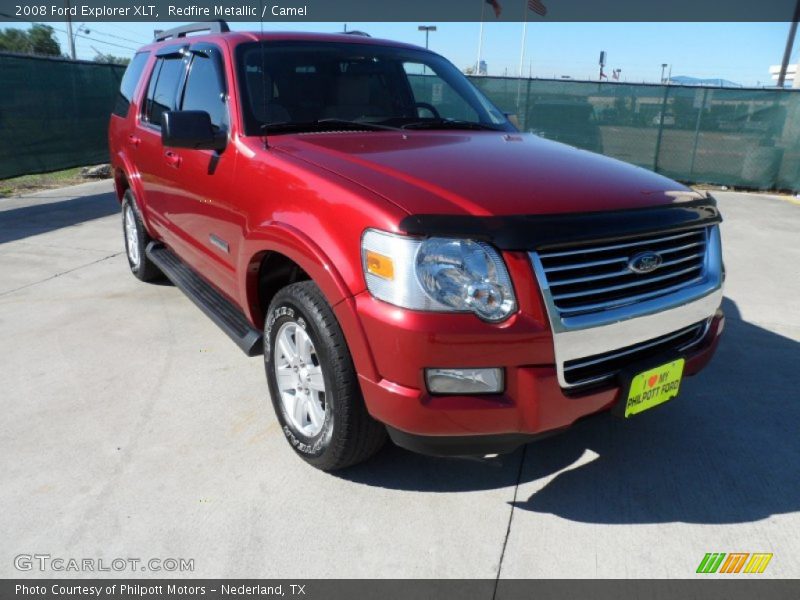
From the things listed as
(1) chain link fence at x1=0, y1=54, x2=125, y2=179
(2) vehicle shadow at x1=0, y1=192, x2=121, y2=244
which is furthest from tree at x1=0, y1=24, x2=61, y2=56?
(2) vehicle shadow at x1=0, y1=192, x2=121, y2=244

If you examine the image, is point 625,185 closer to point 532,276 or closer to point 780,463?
point 532,276

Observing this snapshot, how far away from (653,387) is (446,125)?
6.22 ft

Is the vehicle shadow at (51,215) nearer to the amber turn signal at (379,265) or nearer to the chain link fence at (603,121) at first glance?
the chain link fence at (603,121)

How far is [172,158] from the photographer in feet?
12.8

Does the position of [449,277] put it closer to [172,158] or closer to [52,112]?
[172,158]

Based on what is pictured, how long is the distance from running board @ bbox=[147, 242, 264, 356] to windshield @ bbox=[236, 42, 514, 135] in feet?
3.28

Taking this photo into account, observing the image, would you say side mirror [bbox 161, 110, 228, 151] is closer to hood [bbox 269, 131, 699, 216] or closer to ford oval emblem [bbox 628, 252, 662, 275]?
hood [bbox 269, 131, 699, 216]

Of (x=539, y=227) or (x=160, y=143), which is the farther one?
(x=160, y=143)

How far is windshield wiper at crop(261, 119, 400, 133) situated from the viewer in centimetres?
315

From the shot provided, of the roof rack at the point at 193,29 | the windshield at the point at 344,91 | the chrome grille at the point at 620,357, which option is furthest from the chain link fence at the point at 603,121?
the chrome grille at the point at 620,357

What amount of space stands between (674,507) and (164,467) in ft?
7.16

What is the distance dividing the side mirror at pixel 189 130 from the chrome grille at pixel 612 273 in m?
1.84

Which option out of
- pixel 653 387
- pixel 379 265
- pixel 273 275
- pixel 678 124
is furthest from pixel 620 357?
pixel 678 124

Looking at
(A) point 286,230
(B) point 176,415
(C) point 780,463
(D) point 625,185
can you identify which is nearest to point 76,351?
(B) point 176,415
